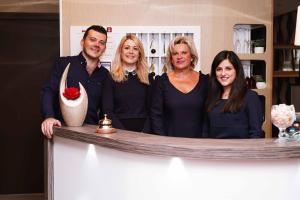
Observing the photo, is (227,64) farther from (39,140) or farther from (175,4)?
(39,140)

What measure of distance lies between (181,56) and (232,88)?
0.47m

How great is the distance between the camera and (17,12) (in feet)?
16.3

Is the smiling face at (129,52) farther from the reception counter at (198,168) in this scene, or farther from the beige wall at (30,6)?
the beige wall at (30,6)

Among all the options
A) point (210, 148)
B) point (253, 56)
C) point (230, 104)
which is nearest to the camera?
point (210, 148)

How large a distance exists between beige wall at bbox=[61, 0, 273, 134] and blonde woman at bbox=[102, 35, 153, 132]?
90cm

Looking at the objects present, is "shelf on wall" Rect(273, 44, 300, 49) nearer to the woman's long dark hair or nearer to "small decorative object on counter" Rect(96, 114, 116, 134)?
the woman's long dark hair

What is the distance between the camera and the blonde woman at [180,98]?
308cm

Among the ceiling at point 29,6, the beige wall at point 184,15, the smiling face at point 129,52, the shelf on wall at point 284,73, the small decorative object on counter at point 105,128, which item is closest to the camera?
the small decorative object on counter at point 105,128

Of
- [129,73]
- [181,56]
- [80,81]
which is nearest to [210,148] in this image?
[181,56]

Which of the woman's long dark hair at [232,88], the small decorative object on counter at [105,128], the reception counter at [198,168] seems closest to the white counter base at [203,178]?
the reception counter at [198,168]

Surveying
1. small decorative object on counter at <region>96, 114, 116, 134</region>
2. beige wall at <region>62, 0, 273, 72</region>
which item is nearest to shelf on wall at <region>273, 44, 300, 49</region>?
beige wall at <region>62, 0, 273, 72</region>

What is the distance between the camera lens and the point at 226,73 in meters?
2.85

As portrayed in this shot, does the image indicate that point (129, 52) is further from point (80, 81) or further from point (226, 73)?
point (226, 73)

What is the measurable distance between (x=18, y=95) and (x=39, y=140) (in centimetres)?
55
